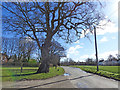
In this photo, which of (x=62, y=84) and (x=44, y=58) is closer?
(x=62, y=84)

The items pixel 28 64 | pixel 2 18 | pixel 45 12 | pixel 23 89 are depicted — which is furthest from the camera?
pixel 28 64

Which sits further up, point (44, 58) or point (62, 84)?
point (44, 58)

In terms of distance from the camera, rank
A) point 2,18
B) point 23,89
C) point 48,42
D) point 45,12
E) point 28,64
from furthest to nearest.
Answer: point 28,64, point 48,42, point 45,12, point 2,18, point 23,89

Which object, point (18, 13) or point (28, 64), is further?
point (28, 64)

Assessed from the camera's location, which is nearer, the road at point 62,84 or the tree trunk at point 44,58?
the road at point 62,84

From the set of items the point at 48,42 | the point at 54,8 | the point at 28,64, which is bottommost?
the point at 28,64

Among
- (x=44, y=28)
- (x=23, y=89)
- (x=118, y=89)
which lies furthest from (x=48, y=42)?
(x=118, y=89)

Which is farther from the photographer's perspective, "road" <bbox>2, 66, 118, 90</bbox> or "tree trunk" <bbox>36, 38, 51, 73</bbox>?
"tree trunk" <bbox>36, 38, 51, 73</bbox>

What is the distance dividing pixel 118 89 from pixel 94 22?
11.5 m

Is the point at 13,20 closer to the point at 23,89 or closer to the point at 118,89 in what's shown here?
the point at 23,89

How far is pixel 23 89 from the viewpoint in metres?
6.30

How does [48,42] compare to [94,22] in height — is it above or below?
Answer: below

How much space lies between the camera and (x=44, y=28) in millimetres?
16312

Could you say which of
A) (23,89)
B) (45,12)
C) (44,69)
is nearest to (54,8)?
(45,12)
